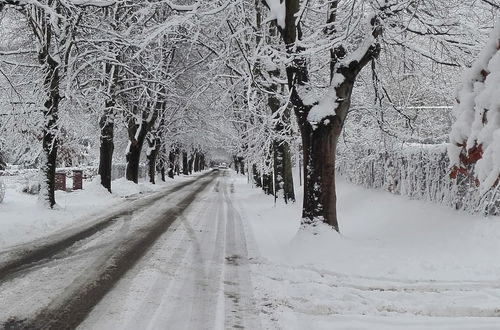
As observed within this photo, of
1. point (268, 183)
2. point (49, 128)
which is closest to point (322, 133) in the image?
point (49, 128)

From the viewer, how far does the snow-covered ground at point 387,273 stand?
17.5 feet

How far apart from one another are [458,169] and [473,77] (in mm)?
603

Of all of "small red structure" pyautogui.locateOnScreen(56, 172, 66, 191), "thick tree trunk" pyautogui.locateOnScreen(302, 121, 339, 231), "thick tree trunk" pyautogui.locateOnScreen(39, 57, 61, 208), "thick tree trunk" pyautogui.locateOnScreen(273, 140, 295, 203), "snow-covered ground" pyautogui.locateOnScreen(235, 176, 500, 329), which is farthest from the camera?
"small red structure" pyautogui.locateOnScreen(56, 172, 66, 191)

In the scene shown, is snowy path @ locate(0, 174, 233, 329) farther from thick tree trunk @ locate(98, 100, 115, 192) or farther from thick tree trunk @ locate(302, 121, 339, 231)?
thick tree trunk @ locate(98, 100, 115, 192)

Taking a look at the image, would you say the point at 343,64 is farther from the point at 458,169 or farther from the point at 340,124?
the point at 458,169

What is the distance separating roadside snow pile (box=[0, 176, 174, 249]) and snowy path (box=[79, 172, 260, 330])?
333 cm

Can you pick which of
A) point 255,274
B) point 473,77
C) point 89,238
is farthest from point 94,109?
point 473,77

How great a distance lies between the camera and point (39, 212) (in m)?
14.1

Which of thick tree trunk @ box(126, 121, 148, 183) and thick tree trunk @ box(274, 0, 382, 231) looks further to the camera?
thick tree trunk @ box(126, 121, 148, 183)

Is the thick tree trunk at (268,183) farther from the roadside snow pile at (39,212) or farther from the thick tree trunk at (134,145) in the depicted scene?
the thick tree trunk at (134,145)

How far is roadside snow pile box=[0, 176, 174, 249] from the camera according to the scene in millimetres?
10762

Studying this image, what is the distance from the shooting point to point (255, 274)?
7.39 m

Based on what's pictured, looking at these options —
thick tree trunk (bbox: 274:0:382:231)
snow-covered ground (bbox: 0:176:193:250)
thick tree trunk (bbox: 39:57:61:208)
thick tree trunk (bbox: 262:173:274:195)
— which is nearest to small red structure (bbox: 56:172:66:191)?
snow-covered ground (bbox: 0:176:193:250)

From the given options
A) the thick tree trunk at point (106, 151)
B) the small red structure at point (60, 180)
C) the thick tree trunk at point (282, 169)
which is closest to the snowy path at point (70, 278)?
the thick tree trunk at point (282, 169)
